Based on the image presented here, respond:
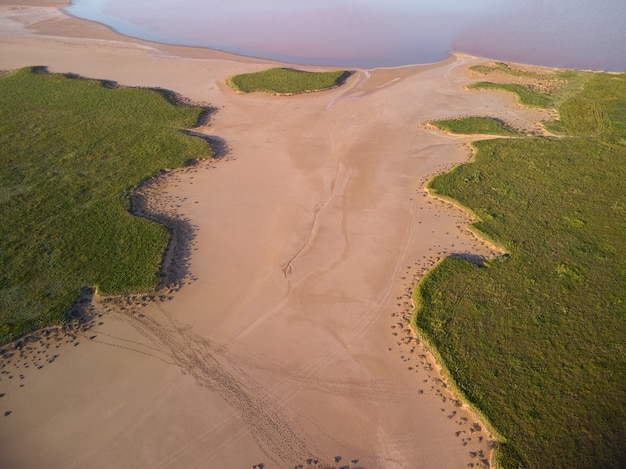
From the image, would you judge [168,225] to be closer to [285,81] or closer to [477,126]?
[477,126]

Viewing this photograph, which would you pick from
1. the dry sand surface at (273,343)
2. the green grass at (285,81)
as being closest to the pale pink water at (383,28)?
the green grass at (285,81)

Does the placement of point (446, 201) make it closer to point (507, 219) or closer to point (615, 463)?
point (507, 219)

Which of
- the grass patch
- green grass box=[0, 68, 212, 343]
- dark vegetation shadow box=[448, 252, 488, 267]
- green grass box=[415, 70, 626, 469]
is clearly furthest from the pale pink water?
dark vegetation shadow box=[448, 252, 488, 267]

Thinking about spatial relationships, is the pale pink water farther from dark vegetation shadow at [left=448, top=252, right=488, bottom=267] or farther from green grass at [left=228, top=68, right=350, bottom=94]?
dark vegetation shadow at [left=448, top=252, right=488, bottom=267]

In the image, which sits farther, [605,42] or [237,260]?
[605,42]

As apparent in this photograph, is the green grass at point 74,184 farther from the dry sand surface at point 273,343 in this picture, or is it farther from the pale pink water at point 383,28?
the pale pink water at point 383,28

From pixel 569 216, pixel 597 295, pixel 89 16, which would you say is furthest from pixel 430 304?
pixel 89 16

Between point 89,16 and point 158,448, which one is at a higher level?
point 89,16
